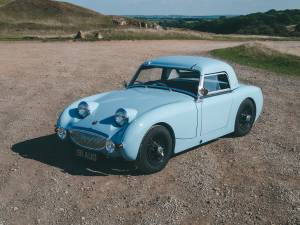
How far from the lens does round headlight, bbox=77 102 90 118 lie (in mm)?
7197

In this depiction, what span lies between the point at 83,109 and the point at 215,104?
228cm

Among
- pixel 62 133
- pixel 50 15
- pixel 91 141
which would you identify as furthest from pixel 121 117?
pixel 50 15


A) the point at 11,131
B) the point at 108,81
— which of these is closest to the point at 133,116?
the point at 11,131

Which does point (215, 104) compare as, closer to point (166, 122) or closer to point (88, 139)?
point (166, 122)

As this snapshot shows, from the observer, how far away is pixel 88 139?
6824 millimetres

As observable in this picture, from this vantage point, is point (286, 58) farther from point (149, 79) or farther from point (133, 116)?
point (133, 116)

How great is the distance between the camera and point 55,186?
6.38 m

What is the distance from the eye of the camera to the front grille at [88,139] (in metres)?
6.64

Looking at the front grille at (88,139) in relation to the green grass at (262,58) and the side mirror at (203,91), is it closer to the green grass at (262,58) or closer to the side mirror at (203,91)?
the side mirror at (203,91)

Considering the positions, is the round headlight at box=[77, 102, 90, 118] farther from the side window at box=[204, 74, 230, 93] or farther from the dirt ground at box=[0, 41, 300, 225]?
the side window at box=[204, 74, 230, 93]

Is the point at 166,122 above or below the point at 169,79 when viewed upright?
below

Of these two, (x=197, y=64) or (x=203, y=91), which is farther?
(x=197, y=64)

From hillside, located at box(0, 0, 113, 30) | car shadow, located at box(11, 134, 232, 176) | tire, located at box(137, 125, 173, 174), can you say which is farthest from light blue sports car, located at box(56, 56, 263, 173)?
hillside, located at box(0, 0, 113, 30)

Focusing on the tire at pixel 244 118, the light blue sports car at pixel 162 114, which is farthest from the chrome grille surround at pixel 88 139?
the tire at pixel 244 118
